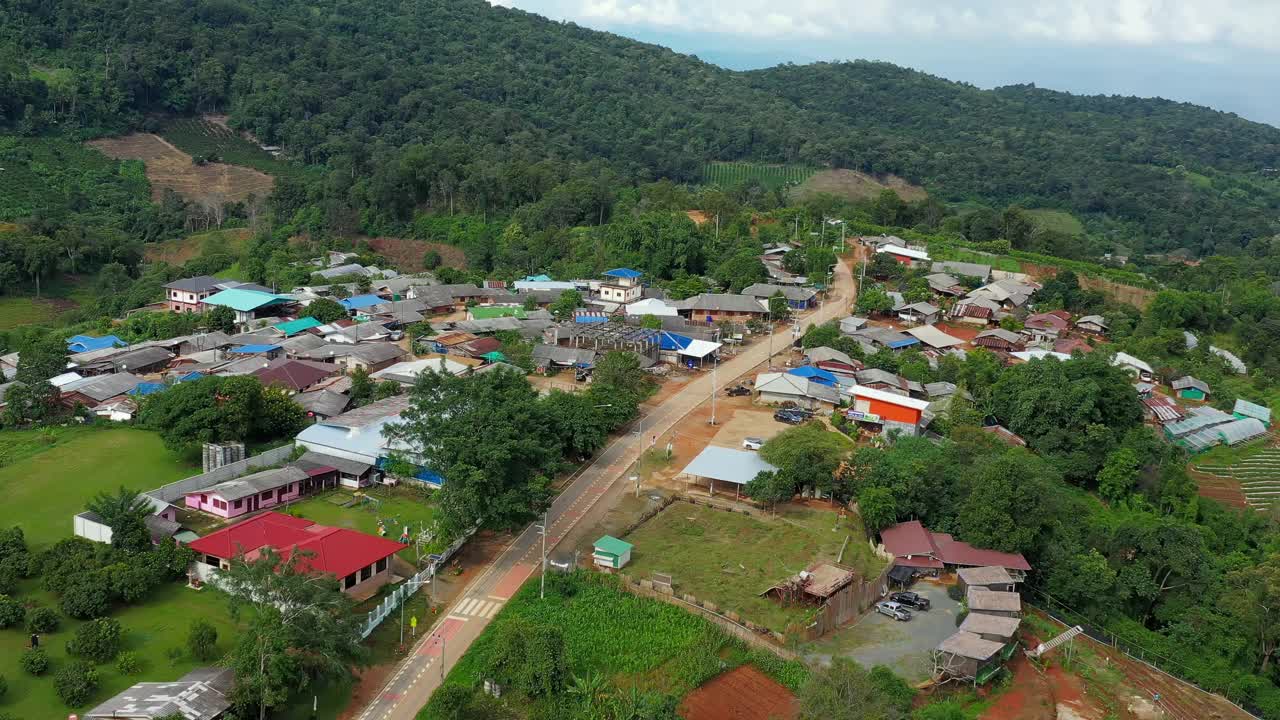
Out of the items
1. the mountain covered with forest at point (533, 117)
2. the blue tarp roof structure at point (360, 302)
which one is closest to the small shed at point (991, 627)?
the blue tarp roof structure at point (360, 302)

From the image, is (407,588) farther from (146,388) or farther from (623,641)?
(146,388)

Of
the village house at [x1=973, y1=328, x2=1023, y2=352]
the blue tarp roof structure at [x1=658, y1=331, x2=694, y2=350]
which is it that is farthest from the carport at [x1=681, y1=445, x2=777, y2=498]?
the village house at [x1=973, y1=328, x2=1023, y2=352]

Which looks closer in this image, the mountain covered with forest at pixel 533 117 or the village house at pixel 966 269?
the village house at pixel 966 269

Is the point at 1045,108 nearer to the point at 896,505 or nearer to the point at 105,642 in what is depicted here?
the point at 896,505

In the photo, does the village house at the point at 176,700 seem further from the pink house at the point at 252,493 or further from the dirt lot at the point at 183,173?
the dirt lot at the point at 183,173

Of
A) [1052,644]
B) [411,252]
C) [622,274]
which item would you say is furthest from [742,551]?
[411,252]

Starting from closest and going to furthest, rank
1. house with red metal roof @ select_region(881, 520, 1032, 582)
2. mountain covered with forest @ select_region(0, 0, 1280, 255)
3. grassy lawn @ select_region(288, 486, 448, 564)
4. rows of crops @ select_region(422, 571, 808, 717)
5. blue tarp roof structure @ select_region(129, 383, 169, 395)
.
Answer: rows of crops @ select_region(422, 571, 808, 717) < house with red metal roof @ select_region(881, 520, 1032, 582) < grassy lawn @ select_region(288, 486, 448, 564) < blue tarp roof structure @ select_region(129, 383, 169, 395) < mountain covered with forest @ select_region(0, 0, 1280, 255)

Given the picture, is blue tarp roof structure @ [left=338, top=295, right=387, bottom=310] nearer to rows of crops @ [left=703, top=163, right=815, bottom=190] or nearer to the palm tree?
the palm tree
